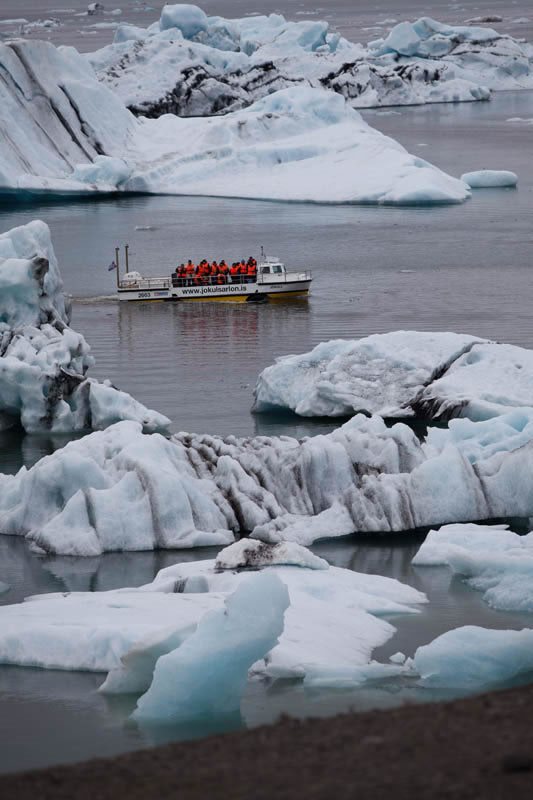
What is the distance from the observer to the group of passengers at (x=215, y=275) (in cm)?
3706

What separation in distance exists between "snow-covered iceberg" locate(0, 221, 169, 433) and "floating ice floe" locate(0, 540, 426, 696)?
802 cm

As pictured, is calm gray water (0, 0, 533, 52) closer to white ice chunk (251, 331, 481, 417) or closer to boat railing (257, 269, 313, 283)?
boat railing (257, 269, 313, 283)

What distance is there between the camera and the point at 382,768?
814 centimetres

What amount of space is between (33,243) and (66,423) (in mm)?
3710

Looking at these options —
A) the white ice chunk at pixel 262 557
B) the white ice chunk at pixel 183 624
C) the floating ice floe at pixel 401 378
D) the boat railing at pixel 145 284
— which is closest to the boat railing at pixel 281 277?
the boat railing at pixel 145 284

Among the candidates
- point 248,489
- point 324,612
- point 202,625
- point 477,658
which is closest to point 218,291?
point 248,489

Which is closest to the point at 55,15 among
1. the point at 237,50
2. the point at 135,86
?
the point at 237,50

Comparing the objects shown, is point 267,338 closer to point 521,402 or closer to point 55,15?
point 521,402

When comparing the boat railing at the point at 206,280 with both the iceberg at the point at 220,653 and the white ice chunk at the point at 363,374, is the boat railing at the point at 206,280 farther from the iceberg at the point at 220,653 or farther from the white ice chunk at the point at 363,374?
the iceberg at the point at 220,653

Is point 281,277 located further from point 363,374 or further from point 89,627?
point 89,627

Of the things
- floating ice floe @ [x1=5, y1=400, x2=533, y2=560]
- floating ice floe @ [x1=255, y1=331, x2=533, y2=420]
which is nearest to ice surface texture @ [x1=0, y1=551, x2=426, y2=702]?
floating ice floe @ [x1=5, y1=400, x2=533, y2=560]

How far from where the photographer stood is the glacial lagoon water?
13.1 metres

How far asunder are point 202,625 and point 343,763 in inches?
150

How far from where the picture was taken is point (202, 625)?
12.0 meters
